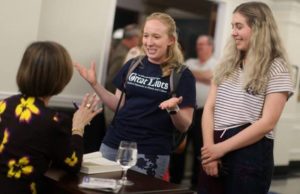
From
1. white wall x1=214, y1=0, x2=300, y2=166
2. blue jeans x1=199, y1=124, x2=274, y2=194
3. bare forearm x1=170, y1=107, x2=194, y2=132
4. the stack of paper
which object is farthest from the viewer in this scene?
white wall x1=214, y1=0, x2=300, y2=166

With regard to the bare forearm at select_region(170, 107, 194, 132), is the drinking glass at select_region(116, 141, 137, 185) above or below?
below

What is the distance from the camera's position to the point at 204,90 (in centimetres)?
529

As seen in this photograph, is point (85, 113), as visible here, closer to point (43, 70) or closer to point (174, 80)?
point (43, 70)

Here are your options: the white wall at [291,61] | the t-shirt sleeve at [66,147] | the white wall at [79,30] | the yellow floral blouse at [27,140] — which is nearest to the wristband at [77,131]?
the t-shirt sleeve at [66,147]

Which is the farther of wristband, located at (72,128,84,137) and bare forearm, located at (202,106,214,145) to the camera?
bare forearm, located at (202,106,214,145)

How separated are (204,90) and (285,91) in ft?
9.70

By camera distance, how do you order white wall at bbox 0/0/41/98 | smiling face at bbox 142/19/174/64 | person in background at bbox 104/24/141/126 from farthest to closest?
1. person in background at bbox 104/24/141/126
2. white wall at bbox 0/0/41/98
3. smiling face at bbox 142/19/174/64

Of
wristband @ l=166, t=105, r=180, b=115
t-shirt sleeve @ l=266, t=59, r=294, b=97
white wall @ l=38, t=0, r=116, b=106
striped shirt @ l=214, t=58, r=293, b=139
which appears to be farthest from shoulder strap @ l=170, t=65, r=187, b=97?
white wall @ l=38, t=0, r=116, b=106

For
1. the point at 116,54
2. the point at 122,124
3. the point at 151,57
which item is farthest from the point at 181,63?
the point at 116,54

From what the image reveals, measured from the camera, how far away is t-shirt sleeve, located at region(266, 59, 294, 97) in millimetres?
2326

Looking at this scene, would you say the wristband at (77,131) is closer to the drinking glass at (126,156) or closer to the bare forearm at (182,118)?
the drinking glass at (126,156)

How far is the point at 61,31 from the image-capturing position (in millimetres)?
4418

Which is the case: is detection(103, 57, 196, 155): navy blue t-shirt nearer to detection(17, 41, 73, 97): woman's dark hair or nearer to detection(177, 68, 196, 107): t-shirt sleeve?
detection(177, 68, 196, 107): t-shirt sleeve

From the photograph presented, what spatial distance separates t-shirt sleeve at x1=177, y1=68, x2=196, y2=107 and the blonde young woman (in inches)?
8.7
